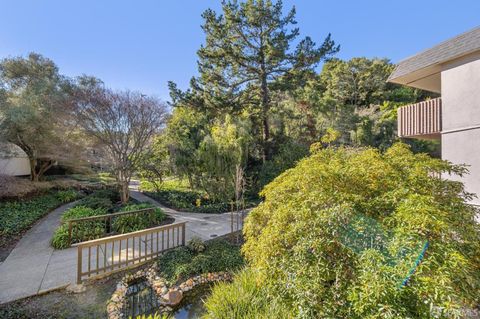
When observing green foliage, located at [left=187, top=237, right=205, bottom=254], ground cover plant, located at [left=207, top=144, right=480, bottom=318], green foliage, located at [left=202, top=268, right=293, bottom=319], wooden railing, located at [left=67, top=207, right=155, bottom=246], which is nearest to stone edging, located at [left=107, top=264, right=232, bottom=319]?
green foliage, located at [left=187, top=237, right=205, bottom=254]

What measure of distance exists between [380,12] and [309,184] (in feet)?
26.8

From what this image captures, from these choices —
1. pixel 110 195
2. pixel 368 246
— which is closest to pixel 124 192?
pixel 110 195

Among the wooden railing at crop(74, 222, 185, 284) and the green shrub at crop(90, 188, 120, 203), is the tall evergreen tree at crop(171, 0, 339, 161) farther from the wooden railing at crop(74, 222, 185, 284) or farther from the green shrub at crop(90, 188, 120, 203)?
the wooden railing at crop(74, 222, 185, 284)

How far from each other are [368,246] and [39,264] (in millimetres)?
6813

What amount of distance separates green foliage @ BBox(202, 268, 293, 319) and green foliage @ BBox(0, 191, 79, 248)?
24.1ft

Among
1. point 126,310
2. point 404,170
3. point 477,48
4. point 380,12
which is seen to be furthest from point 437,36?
point 126,310

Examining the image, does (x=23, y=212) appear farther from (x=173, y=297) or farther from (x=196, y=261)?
(x=173, y=297)

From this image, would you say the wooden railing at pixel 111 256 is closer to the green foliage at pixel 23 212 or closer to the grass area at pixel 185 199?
the green foliage at pixel 23 212

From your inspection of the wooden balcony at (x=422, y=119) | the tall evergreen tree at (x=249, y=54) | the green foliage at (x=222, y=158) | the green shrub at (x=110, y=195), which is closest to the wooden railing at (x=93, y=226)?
the green foliage at (x=222, y=158)

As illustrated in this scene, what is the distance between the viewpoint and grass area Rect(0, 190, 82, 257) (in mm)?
6527

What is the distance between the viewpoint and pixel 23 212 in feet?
26.6

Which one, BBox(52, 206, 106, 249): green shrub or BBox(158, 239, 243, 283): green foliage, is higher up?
BBox(52, 206, 106, 249): green shrub

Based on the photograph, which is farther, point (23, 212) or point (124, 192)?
point (124, 192)

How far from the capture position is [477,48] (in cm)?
520
